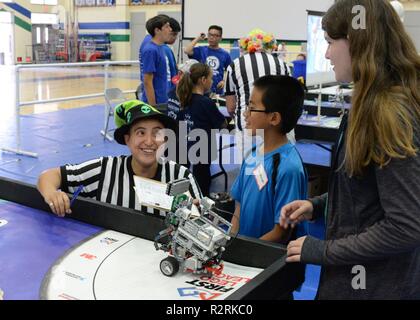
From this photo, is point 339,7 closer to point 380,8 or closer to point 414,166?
point 380,8

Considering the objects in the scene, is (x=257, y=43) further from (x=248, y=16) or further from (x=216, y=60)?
(x=248, y=16)

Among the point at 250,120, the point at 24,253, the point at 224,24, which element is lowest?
the point at 24,253

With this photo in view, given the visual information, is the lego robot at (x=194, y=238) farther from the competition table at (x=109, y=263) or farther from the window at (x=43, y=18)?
the window at (x=43, y=18)

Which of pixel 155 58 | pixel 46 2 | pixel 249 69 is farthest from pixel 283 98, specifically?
pixel 46 2

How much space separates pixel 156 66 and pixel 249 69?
4.51 feet

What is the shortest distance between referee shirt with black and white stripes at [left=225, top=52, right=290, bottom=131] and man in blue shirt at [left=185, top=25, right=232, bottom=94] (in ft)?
7.39

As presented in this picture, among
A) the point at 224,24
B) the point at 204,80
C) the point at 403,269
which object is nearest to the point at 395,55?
the point at 403,269

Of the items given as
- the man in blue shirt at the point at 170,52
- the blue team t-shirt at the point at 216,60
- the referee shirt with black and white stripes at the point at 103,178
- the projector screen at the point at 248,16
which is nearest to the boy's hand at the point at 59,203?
the referee shirt with black and white stripes at the point at 103,178

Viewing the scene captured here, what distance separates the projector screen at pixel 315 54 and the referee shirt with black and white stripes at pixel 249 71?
0.75 ft

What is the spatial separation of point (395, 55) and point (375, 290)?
0.52 m

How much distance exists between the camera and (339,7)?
105 cm

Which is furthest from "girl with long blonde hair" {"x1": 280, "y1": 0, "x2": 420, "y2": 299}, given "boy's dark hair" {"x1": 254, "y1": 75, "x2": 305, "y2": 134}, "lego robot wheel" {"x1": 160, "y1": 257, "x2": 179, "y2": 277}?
"boy's dark hair" {"x1": 254, "y1": 75, "x2": 305, "y2": 134}

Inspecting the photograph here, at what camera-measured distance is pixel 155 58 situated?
15.2 ft

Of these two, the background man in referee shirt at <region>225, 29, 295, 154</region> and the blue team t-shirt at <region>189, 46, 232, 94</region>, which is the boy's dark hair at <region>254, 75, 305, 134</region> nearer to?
the background man in referee shirt at <region>225, 29, 295, 154</region>
